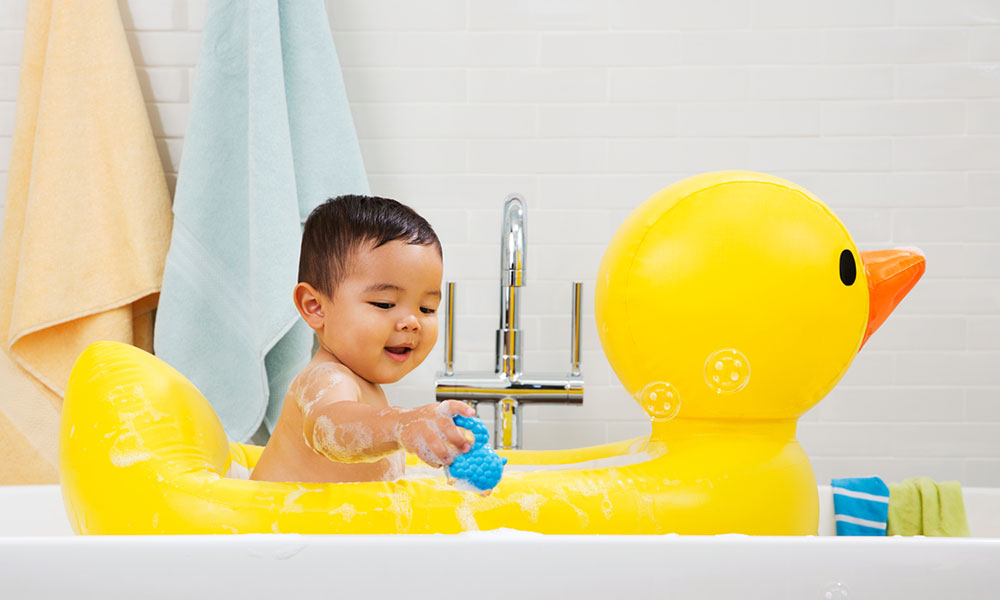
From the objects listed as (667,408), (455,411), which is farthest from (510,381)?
(455,411)

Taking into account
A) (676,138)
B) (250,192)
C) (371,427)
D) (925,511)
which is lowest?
(925,511)

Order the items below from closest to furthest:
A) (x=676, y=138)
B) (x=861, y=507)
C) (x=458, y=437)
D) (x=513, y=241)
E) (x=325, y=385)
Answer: (x=458, y=437), (x=325, y=385), (x=861, y=507), (x=513, y=241), (x=676, y=138)

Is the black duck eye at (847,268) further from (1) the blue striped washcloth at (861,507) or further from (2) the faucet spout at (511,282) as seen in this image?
(2) the faucet spout at (511,282)

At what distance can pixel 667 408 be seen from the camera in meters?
0.97

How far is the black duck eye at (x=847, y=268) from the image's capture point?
0.94 meters

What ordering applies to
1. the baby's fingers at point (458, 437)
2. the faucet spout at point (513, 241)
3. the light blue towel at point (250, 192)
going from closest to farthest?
the baby's fingers at point (458, 437) < the faucet spout at point (513, 241) < the light blue towel at point (250, 192)

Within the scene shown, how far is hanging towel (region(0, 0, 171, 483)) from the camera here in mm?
1540

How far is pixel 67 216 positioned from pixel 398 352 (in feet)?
3.04

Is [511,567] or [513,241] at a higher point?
[513,241]

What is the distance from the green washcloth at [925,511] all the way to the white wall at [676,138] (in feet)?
1.29

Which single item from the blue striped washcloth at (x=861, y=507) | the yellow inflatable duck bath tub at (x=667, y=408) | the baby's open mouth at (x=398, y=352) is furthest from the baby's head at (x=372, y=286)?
the blue striped washcloth at (x=861, y=507)

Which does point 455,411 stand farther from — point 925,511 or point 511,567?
point 925,511

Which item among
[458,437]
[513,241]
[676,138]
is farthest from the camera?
[676,138]

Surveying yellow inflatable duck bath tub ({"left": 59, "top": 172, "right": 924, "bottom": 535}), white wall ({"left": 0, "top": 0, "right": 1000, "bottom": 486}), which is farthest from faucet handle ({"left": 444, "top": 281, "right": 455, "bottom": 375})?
yellow inflatable duck bath tub ({"left": 59, "top": 172, "right": 924, "bottom": 535})
